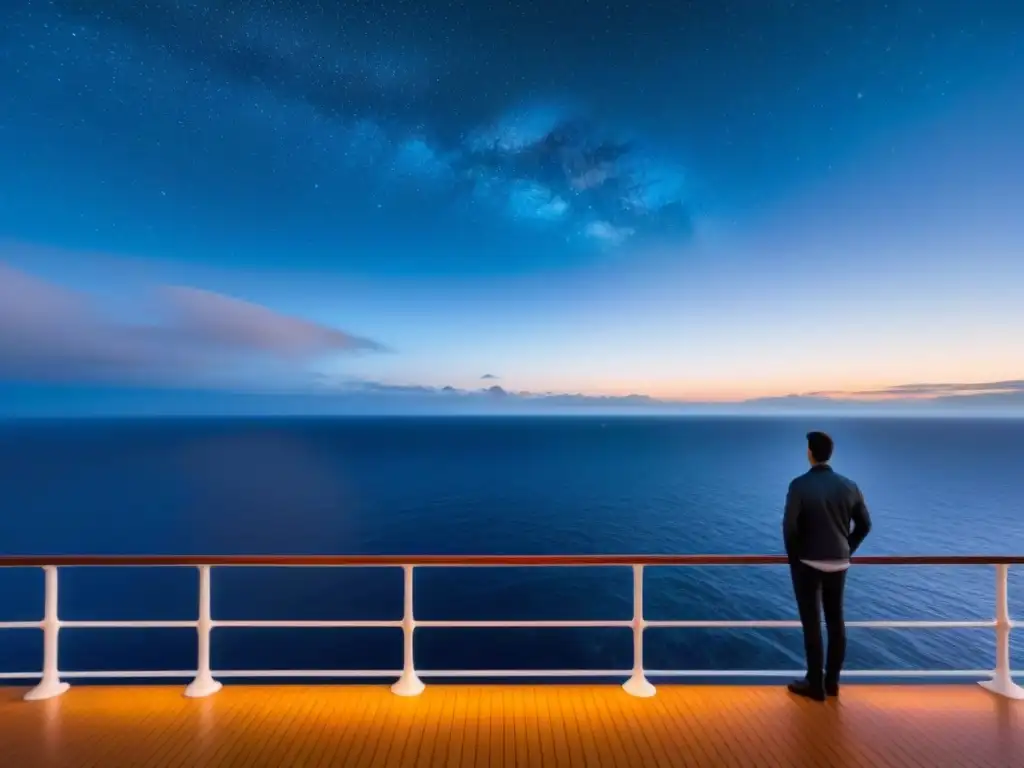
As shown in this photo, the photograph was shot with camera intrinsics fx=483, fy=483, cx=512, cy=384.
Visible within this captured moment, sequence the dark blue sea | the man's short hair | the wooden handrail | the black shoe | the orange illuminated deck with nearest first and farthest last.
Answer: the orange illuminated deck, the man's short hair, the wooden handrail, the black shoe, the dark blue sea

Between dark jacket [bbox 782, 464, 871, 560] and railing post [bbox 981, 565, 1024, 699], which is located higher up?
dark jacket [bbox 782, 464, 871, 560]

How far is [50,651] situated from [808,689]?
4.41 m

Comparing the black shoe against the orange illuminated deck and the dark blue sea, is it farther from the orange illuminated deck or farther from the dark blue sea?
the dark blue sea

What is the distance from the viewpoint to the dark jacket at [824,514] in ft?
8.25

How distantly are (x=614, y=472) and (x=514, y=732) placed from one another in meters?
38.7

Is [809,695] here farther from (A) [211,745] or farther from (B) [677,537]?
(B) [677,537]

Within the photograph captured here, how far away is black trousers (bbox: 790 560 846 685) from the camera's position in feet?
8.46

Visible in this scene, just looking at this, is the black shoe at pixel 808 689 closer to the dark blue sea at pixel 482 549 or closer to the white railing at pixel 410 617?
the white railing at pixel 410 617

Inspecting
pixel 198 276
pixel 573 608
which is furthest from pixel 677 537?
pixel 198 276

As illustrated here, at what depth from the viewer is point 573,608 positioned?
635 inches

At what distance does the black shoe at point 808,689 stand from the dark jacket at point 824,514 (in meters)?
0.83

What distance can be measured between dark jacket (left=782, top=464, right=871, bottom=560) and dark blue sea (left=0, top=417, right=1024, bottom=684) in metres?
11.9

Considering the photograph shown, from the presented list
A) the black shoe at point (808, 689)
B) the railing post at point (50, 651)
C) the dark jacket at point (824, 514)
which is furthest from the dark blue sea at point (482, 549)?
the dark jacket at point (824, 514)

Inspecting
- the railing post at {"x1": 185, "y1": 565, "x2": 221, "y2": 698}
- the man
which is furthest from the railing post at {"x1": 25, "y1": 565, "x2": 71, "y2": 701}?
the man
